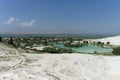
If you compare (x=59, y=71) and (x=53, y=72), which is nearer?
(x=53, y=72)

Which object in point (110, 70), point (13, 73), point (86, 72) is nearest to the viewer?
point (13, 73)

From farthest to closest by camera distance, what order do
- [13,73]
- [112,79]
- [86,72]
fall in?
[86,72] < [112,79] < [13,73]

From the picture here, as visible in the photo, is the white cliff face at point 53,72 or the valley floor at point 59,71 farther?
the valley floor at point 59,71

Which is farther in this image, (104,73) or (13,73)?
(104,73)

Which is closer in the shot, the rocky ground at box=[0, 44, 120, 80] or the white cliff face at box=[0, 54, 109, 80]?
the white cliff face at box=[0, 54, 109, 80]

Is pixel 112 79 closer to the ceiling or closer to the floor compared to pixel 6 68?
closer to the floor

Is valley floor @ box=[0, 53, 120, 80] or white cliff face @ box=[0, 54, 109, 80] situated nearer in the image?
white cliff face @ box=[0, 54, 109, 80]

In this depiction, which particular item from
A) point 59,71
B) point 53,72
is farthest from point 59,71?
point 53,72

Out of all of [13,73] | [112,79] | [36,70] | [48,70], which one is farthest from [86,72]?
[13,73]

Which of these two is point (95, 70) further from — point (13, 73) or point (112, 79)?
point (13, 73)

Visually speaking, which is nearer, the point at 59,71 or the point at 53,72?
the point at 53,72

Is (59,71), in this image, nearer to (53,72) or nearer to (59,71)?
(59,71)
